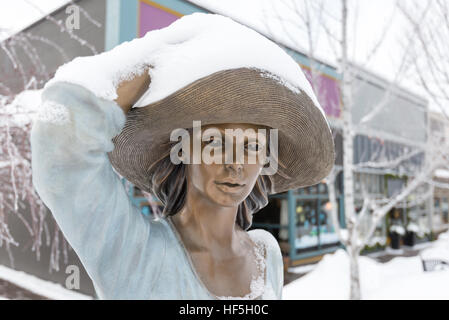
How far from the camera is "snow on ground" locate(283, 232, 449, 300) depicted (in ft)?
17.0

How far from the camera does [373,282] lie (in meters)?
6.96

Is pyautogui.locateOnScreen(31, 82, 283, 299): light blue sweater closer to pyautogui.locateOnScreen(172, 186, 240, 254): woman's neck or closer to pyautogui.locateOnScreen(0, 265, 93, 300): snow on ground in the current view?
pyautogui.locateOnScreen(172, 186, 240, 254): woman's neck

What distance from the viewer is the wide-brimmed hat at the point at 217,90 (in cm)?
96

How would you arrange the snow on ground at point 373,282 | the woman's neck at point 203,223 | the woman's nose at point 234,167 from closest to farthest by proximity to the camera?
the woman's nose at point 234,167 → the woman's neck at point 203,223 → the snow on ground at point 373,282

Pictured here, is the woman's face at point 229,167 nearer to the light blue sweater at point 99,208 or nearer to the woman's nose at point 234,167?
the woman's nose at point 234,167

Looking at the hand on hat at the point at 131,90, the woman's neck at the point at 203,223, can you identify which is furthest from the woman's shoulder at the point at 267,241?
the hand on hat at the point at 131,90

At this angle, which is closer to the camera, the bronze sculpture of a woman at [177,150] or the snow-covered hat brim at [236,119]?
the bronze sculpture of a woman at [177,150]

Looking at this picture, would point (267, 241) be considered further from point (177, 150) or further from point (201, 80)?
point (201, 80)

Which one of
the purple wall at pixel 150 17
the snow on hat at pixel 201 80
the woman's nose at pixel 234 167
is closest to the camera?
the snow on hat at pixel 201 80

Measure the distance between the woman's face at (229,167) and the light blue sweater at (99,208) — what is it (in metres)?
0.24

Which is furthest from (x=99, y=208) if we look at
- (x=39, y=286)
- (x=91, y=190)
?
(x=39, y=286)

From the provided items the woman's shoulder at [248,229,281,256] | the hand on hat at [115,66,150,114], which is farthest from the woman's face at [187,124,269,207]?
the woman's shoulder at [248,229,281,256]

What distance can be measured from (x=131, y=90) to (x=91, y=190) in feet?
1.01

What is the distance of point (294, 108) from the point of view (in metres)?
1.18
